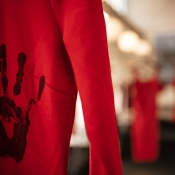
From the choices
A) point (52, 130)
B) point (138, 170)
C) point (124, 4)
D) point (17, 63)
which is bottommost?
point (138, 170)

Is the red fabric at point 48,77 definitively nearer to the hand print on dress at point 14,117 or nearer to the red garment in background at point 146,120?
the hand print on dress at point 14,117

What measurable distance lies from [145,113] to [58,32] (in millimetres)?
3041

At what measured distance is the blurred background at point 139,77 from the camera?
10.2 feet

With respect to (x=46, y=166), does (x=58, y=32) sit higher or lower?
higher

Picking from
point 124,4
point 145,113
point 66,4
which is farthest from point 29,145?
point 145,113

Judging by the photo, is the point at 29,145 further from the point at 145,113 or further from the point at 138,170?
the point at 138,170

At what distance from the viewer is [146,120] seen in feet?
11.6

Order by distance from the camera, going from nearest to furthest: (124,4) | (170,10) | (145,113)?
(124,4) < (170,10) < (145,113)

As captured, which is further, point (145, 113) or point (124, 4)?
point (145, 113)

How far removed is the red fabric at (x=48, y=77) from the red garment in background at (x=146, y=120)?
118 inches

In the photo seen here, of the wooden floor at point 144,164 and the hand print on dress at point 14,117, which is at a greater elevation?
the hand print on dress at point 14,117

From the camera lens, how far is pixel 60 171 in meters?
0.65

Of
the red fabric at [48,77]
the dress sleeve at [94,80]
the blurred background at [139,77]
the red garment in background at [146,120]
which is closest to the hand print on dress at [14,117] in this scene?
the red fabric at [48,77]

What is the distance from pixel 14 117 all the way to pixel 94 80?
0.85 ft
